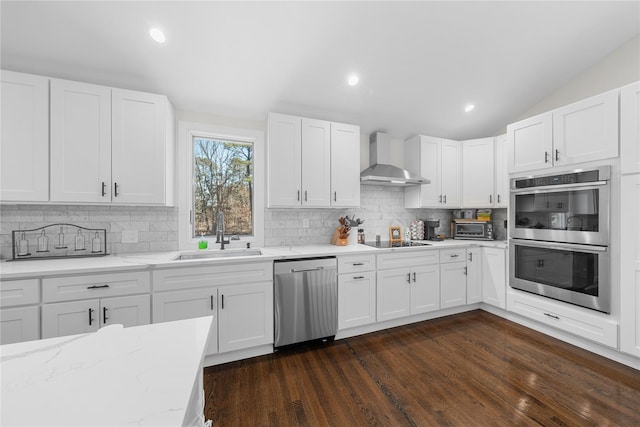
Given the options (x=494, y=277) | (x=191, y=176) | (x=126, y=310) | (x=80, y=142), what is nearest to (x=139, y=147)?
(x=80, y=142)

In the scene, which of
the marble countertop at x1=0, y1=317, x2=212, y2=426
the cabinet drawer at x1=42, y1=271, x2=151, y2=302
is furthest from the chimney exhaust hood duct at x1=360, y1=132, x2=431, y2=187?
the marble countertop at x1=0, y1=317, x2=212, y2=426

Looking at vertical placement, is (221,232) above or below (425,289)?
above

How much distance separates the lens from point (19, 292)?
172 centimetres

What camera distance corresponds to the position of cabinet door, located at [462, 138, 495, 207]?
3547mm

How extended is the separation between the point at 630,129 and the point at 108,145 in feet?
14.3

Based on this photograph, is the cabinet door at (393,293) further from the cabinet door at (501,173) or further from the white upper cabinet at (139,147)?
the white upper cabinet at (139,147)

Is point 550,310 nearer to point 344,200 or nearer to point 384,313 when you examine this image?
point 384,313

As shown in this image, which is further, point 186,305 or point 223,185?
point 223,185

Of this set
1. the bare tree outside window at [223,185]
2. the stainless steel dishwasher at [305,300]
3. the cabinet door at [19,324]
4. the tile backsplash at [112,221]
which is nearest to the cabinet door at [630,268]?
the stainless steel dishwasher at [305,300]

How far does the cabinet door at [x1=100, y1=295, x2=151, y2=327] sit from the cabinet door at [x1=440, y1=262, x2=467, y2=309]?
3104mm

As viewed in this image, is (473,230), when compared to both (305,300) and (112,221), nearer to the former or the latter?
(305,300)

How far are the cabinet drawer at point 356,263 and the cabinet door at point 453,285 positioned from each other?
104 centimetres

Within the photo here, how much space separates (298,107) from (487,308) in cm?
357

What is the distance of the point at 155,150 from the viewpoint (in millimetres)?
2320
